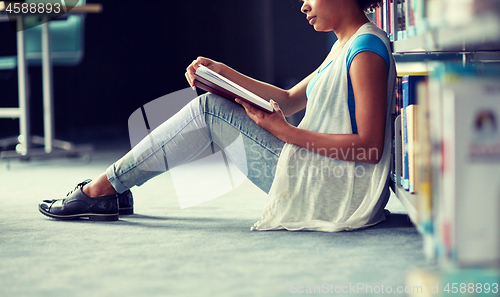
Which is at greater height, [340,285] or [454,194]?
[454,194]

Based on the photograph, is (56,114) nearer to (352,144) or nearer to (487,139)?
(352,144)

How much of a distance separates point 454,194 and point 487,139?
75 millimetres

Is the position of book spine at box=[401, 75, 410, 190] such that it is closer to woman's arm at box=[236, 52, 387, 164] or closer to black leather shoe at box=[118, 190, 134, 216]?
woman's arm at box=[236, 52, 387, 164]

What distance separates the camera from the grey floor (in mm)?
867

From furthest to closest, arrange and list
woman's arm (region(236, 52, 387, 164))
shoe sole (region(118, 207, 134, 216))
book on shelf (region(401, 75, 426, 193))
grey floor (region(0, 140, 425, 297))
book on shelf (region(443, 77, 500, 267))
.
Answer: shoe sole (region(118, 207, 134, 216)), book on shelf (region(401, 75, 426, 193)), woman's arm (region(236, 52, 387, 164)), grey floor (region(0, 140, 425, 297)), book on shelf (region(443, 77, 500, 267))

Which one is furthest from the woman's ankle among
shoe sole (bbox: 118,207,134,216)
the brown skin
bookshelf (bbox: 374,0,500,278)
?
bookshelf (bbox: 374,0,500,278)

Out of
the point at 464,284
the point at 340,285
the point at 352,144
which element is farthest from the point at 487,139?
the point at 352,144

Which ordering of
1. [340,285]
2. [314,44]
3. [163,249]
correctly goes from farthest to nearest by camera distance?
1. [314,44]
2. [163,249]
3. [340,285]

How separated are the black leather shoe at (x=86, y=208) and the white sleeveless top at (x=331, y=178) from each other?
0.47 metres

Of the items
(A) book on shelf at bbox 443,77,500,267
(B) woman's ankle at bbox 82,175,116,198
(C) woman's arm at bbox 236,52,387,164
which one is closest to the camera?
(A) book on shelf at bbox 443,77,500,267

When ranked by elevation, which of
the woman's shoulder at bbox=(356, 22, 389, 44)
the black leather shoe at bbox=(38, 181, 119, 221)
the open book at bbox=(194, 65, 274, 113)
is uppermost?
the woman's shoulder at bbox=(356, 22, 389, 44)

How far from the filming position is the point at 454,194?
0.61 metres

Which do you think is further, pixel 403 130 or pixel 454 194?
pixel 403 130

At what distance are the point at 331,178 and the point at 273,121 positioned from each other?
0.19m
